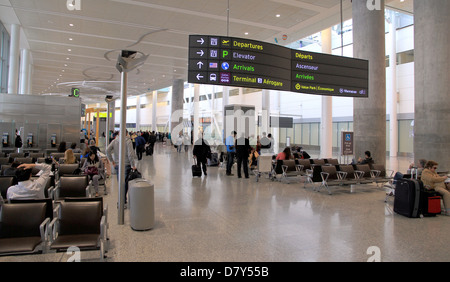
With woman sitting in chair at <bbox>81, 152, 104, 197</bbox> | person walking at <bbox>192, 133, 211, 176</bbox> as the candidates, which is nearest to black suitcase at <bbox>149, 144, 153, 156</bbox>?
person walking at <bbox>192, 133, 211, 176</bbox>

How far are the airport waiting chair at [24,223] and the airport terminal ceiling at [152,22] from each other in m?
10.8

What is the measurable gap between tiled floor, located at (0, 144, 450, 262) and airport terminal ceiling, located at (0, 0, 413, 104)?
8.55m

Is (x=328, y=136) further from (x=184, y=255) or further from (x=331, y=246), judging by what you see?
(x=184, y=255)

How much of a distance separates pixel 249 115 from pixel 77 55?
15.5 meters

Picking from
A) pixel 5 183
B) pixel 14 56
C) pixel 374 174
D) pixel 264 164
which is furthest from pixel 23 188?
pixel 14 56

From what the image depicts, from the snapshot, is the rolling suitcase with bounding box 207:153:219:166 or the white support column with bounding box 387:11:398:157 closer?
the rolling suitcase with bounding box 207:153:219:166

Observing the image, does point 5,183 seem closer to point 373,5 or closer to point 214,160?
point 214,160

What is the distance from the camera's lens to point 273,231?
213 inches

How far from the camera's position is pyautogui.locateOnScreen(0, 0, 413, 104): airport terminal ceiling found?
14.1 meters

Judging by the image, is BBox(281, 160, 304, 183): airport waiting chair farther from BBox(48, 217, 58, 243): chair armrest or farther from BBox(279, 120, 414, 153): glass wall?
BBox(279, 120, 414, 153): glass wall

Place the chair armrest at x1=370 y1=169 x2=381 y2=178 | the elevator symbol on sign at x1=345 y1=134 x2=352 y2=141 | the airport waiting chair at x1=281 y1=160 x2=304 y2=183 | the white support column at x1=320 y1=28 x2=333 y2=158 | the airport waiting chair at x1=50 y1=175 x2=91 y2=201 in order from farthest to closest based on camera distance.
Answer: the white support column at x1=320 y1=28 x2=333 y2=158
the elevator symbol on sign at x1=345 y1=134 x2=352 y2=141
the airport waiting chair at x1=281 y1=160 x2=304 y2=183
the chair armrest at x1=370 y1=169 x2=381 y2=178
the airport waiting chair at x1=50 y1=175 x2=91 y2=201

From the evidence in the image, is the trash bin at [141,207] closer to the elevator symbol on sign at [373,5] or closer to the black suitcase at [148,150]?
the elevator symbol on sign at [373,5]

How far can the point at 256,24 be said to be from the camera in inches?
653
